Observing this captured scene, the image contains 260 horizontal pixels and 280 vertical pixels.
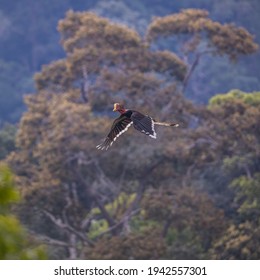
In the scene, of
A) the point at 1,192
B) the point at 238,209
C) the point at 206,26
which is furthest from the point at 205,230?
the point at 1,192

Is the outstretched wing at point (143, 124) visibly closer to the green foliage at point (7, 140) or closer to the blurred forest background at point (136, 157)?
the blurred forest background at point (136, 157)

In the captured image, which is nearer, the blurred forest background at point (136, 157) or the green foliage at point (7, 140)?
the blurred forest background at point (136, 157)

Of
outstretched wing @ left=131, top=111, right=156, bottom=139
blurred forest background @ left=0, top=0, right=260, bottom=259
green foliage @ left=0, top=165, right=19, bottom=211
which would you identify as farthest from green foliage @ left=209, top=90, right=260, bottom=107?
green foliage @ left=0, top=165, right=19, bottom=211

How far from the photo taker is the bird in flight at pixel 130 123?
8.34 meters

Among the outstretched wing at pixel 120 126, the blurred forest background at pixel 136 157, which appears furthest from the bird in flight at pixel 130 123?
the blurred forest background at pixel 136 157

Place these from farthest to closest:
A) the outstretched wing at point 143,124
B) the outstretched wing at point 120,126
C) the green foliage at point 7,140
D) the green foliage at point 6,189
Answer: the green foliage at point 7,140 < the outstretched wing at point 120,126 < the outstretched wing at point 143,124 < the green foliage at point 6,189

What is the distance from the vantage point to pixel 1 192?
665 centimetres

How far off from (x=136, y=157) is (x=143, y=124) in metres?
19.8

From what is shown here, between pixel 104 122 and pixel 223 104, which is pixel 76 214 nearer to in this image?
pixel 104 122

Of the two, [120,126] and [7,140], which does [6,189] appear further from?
[7,140]

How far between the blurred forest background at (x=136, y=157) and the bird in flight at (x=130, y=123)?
15.8 m

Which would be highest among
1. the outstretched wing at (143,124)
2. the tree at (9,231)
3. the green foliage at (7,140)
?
the green foliage at (7,140)

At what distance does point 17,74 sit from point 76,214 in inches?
900

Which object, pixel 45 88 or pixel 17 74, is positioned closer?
pixel 45 88
